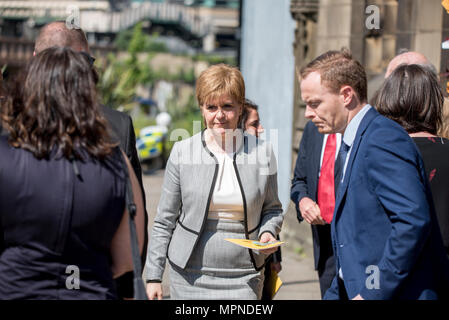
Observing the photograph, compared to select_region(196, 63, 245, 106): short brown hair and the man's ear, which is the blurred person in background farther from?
the man's ear

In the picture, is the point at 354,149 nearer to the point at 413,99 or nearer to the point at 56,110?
the point at 413,99

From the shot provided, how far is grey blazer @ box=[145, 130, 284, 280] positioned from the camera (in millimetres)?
3801

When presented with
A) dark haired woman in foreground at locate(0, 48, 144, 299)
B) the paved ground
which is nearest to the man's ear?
dark haired woman in foreground at locate(0, 48, 144, 299)

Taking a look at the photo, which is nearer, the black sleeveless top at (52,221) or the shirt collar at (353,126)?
the black sleeveless top at (52,221)

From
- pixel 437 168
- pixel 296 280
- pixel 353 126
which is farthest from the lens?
pixel 296 280

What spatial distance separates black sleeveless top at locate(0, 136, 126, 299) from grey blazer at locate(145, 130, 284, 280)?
3.80 ft

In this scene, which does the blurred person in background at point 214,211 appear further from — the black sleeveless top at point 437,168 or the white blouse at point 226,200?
the black sleeveless top at point 437,168

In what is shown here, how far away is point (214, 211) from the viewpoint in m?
3.83

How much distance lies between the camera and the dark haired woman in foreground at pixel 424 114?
11.6 feet

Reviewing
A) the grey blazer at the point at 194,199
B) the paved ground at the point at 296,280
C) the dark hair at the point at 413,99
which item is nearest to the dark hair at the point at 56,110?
the grey blazer at the point at 194,199

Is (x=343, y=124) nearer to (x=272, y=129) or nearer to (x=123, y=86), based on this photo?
(x=272, y=129)

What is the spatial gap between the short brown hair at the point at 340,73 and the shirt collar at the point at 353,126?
0.08 m

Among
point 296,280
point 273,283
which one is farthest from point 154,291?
point 296,280

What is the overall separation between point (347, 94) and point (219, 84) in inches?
33.0
